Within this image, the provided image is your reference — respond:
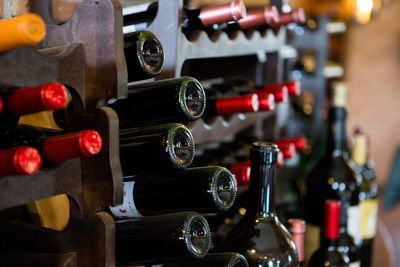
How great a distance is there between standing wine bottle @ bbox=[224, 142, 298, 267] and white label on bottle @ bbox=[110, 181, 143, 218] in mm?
185

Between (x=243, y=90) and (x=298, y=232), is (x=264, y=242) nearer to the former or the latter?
(x=298, y=232)

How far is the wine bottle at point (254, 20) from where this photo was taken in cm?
84

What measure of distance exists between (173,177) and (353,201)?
60cm

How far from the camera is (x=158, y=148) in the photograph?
0.53 m

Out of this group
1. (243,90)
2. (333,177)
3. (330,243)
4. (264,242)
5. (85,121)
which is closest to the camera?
(85,121)

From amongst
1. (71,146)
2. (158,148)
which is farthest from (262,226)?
(71,146)

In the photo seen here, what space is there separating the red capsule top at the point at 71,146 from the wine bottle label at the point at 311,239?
0.69 m

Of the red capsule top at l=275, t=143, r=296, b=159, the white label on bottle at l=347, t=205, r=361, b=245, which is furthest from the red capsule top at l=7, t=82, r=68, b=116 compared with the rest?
the white label on bottle at l=347, t=205, r=361, b=245

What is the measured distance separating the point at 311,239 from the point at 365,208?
0.62 feet

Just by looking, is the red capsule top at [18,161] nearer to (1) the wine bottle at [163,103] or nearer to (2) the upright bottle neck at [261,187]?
(1) the wine bottle at [163,103]

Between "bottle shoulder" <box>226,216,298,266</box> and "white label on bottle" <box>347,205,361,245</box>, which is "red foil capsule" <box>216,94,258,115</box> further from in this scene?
"white label on bottle" <box>347,205,361,245</box>

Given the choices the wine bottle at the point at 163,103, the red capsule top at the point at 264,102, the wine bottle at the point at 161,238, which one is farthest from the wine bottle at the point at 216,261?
the red capsule top at the point at 264,102

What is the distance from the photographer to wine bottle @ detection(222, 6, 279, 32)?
33.1 inches

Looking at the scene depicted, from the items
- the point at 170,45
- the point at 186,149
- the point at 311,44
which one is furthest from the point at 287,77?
the point at 186,149
